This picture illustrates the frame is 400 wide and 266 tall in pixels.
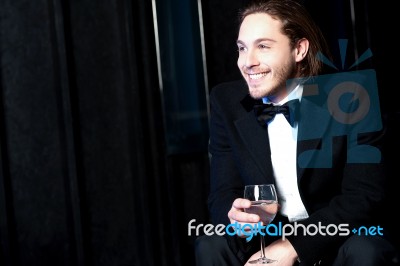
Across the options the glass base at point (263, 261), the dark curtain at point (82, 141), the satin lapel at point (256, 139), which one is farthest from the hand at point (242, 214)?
the dark curtain at point (82, 141)

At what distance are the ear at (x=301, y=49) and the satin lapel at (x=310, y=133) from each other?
15 cm

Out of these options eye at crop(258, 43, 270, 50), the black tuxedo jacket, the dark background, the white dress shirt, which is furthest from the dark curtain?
eye at crop(258, 43, 270, 50)

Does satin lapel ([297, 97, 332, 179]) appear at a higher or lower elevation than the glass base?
higher

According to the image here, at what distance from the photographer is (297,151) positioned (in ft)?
7.64

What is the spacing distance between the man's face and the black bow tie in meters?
0.12

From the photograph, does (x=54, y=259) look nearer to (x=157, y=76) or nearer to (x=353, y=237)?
(x=157, y=76)

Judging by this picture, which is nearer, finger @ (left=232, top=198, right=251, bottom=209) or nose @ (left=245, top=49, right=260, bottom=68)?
finger @ (left=232, top=198, right=251, bottom=209)

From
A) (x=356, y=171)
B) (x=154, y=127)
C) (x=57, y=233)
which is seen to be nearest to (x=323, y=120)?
(x=356, y=171)

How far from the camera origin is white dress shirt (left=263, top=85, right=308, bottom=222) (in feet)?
7.77

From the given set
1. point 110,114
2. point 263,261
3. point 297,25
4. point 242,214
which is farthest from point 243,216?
point 110,114

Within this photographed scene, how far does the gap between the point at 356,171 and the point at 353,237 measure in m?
0.26

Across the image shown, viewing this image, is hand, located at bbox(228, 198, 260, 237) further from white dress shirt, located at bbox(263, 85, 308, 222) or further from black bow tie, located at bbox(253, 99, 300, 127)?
black bow tie, located at bbox(253, 99, 300, 127)

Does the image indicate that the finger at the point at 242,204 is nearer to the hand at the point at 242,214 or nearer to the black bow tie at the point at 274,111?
the hand at the point at 242,214

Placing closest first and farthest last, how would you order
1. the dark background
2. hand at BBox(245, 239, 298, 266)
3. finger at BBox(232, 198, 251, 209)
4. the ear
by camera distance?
finger at BBox(232, 198, 251, 209) < hand at BBox(245, 239, 298, 266) < the ear < the dark background
